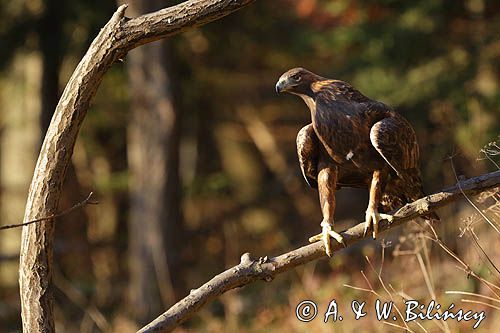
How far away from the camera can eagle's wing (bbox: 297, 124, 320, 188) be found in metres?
3.89

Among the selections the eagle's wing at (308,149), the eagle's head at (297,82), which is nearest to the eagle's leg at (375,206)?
the eagle's wing at (308,149)

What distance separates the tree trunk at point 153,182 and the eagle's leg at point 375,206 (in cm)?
518

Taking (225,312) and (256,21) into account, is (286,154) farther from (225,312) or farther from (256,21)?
(225,312)

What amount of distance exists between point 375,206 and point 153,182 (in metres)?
5.57

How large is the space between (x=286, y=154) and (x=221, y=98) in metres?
1.74

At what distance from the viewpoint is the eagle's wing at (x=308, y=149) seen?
3.89 m

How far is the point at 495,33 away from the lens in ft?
27.7

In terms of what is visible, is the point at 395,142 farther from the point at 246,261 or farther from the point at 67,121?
the point at 67,121

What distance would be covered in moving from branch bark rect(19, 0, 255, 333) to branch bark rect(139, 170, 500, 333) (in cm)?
43

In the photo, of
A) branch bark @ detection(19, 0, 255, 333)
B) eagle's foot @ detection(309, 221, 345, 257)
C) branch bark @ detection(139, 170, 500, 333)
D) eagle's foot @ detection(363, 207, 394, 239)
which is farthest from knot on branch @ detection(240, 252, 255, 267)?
branch bark @ detection(19, 0, 255, 333)

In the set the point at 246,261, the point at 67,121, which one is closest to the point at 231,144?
the point at 246,261

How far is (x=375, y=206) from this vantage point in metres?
3.67

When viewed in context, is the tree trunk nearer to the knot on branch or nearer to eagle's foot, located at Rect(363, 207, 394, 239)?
eagle's foot, located at Rect(363, 207, 394, 239)

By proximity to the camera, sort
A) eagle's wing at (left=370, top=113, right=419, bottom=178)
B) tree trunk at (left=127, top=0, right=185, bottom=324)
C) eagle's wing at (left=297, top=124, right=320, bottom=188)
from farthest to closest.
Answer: tree trunk at (left=127, top=0, right=185, bottom=324)
eagle's wing at (left=297, top=124, right=320, bottom=188)
eagle's wing at (left=370, top=113, right=419, bottom=178)
